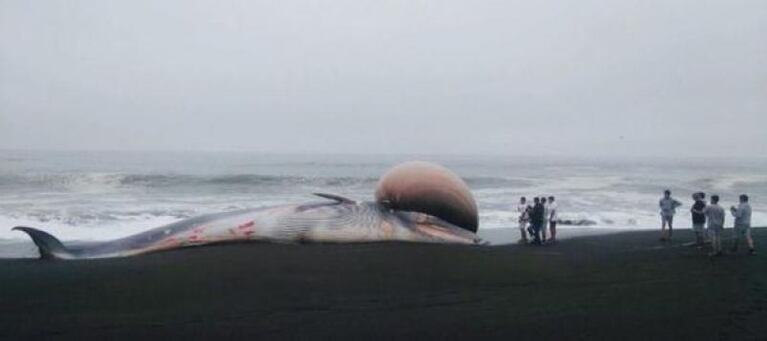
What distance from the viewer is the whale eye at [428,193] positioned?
1247cm

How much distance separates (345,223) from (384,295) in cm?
492

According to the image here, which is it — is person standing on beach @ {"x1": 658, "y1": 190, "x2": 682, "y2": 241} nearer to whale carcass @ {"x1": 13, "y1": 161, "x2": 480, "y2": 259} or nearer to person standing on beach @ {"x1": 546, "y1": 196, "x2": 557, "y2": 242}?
person standing on beach @ {"x1": 546, "y1": 196, "x2": 557, "y2": 242}

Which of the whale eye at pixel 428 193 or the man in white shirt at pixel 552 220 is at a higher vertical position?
the whale eye at pixel 428 193

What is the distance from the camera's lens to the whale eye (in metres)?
12.5

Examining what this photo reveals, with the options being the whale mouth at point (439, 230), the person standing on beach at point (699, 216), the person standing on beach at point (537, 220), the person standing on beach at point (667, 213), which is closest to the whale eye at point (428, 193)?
the whale mouth at point (439, 230)

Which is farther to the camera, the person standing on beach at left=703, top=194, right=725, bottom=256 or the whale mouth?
the whale mouth

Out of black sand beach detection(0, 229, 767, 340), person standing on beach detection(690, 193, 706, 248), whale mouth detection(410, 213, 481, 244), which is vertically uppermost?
person standing on beach detection(690, 193, 706, 248)

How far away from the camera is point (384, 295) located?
718cm

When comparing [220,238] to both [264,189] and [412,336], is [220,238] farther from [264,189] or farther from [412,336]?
[264,189]

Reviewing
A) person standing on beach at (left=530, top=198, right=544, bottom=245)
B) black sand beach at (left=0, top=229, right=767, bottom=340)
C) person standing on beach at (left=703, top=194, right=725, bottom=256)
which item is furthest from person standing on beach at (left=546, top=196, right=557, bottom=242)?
person standing on beach at (left=703, top=194, right=725, bottom=256)

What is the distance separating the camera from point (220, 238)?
11430mm

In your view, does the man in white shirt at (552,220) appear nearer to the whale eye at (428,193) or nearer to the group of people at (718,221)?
the whale eye at (428,193)

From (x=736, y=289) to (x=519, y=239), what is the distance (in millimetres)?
7121

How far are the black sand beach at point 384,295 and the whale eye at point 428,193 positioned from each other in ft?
5.34
